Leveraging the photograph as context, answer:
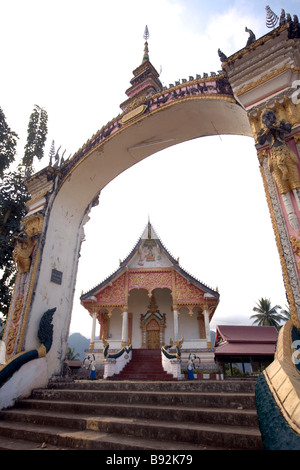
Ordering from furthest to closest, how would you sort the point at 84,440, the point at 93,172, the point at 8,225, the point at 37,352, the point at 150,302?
the point at 150,302 → the point at 8,225 → the point at 93,172 → the point at 37,352 → the point at 84,440

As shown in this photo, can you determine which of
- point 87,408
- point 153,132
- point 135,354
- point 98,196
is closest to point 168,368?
point 135,354

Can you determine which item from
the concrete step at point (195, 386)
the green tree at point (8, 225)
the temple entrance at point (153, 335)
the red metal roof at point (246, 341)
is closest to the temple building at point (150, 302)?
the temple entrance at point (153, 335)

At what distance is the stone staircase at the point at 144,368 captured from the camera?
1034 centimetres

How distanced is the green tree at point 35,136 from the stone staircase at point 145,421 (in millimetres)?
9071

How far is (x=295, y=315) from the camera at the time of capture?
8.37 feet

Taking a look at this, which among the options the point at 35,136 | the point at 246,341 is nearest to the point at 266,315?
→ the point at 246,341

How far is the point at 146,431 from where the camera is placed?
2.23 metres

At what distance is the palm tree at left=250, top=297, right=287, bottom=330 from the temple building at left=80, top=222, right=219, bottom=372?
17.5m

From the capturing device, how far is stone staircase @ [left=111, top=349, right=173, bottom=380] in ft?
33.9

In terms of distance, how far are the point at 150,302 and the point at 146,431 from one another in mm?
14279

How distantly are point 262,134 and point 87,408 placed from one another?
3.82 m

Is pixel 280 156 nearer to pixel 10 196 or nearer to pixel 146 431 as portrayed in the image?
pixel 146 431

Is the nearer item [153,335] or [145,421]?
[145,421]

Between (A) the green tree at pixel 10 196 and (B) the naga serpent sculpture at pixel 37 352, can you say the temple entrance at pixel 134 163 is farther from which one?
(A) the green tree at pixel 10 196
